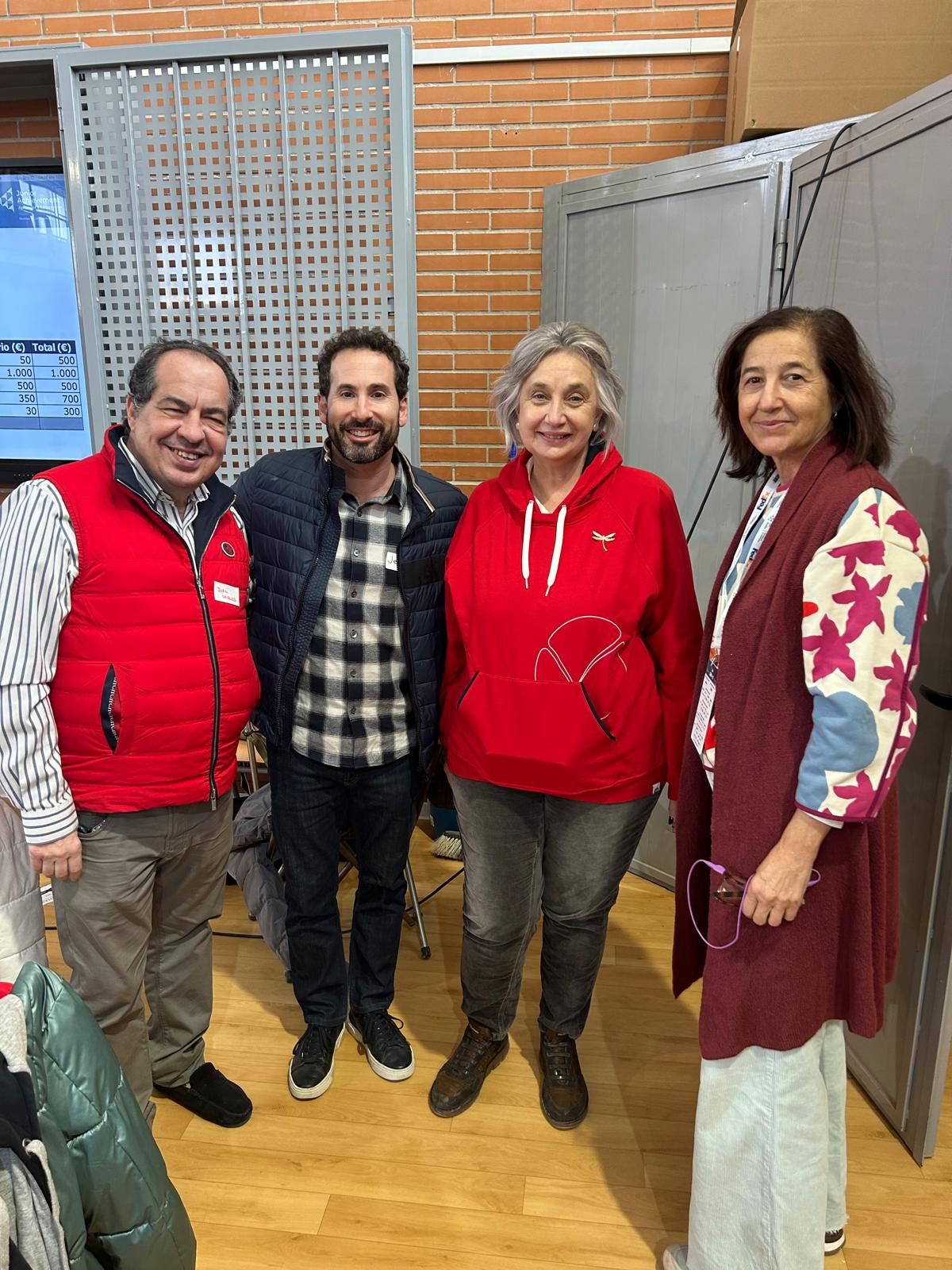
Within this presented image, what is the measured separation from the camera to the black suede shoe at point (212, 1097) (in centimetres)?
191

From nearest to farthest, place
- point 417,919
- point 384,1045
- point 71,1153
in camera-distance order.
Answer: point 71,1153 < point 384,1045 < point 417,919

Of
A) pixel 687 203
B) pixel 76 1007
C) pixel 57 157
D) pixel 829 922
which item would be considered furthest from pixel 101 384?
pixel 829 922

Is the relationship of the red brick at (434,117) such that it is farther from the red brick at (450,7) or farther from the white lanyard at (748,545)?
the white lanyard at (748,545)

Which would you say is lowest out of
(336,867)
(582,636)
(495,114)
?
(336,867)

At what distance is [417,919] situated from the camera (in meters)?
2.58

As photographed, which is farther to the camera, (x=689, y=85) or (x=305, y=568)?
(x=689, y=85)

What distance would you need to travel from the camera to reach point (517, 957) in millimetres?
1937

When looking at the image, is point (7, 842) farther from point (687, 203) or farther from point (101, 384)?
point (687, 203)

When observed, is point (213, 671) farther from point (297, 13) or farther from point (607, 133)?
point (297, 13)

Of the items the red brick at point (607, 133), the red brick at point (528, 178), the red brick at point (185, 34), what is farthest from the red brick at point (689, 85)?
the red brick at point (185, 34)

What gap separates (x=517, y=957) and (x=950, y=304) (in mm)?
1607

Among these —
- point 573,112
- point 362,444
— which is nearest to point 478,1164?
point 362,444

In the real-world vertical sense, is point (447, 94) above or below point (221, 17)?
below

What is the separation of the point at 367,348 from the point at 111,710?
848 mm
